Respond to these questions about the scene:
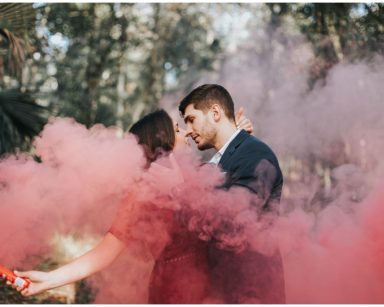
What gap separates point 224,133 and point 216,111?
0.19 meters

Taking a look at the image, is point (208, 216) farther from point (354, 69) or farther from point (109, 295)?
point (354, 69)

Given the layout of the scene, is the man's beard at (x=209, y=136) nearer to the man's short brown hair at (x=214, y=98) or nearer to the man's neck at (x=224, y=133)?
the man's neck at (x=224, y=133)

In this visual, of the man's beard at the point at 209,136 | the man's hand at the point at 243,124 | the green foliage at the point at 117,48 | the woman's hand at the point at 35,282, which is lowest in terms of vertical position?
the woman's hand at the point at 35,282

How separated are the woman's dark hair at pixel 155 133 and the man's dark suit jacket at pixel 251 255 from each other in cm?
45

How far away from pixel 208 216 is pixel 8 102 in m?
2.53

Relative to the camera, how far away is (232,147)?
3.58m

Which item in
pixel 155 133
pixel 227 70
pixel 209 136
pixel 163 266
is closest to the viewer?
pixel 163 266

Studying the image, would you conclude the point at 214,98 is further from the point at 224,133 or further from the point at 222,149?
the point at 222,149

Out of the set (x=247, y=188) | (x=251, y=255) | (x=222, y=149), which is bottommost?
(x=251, y=255)

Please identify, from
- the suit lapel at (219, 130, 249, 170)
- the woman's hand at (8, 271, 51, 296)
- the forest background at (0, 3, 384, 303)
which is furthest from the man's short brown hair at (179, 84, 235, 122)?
the woman's hand at (8, 271, 51, 296)

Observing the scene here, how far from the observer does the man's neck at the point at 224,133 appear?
3783mm

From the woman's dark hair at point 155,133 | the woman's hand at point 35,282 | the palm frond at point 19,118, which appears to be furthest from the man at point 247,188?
the palm frond at point 19,118

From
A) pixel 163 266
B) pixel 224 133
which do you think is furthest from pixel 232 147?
pixel 163 266

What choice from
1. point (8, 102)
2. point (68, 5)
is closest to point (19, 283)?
point (8, 102)
